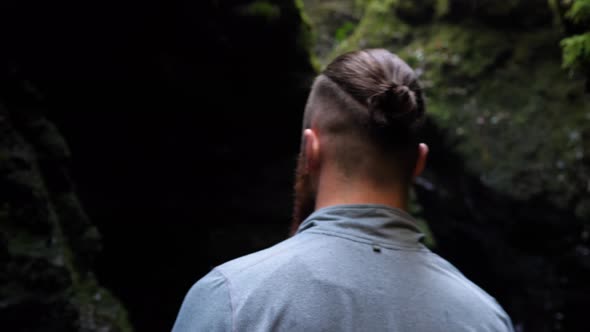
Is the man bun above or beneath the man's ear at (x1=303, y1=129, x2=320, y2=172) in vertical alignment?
above

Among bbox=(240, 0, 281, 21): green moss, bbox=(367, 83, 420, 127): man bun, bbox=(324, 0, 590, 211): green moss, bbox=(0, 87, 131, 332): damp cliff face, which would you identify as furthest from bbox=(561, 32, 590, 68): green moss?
bbox=(324, 0, 590, 211): green moss

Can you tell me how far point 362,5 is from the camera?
1011cm

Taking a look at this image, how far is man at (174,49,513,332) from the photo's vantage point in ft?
4.15

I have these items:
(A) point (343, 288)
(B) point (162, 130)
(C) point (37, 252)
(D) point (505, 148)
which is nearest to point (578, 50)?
(A) point (343, 288)

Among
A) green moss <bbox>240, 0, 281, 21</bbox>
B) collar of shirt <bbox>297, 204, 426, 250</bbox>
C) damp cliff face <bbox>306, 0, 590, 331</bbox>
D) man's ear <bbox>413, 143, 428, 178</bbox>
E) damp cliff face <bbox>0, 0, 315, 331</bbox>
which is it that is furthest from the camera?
damp cliff face <bbox>306, 0, 590, 331</bbox>

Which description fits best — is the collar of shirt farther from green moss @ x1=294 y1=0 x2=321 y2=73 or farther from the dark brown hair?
green moss @ x1=294 y1=0 x2=321 y2=73

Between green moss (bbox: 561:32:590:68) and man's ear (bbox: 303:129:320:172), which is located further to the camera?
green moss (bbox: 561:32:590:68)

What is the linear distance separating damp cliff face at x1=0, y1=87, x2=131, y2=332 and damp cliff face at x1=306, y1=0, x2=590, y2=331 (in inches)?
220

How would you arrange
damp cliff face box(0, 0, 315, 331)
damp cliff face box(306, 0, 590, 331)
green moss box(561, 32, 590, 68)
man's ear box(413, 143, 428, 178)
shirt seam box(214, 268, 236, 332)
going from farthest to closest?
damp cliff face box(306, 0, 590, 331)
damp cliff face box(0, 0, 315, 331)
green moss box(561, 32, 590, 68)
man's ear box(413, 143, 428, 178)
shirt seam box(214, 268, 236, 332)

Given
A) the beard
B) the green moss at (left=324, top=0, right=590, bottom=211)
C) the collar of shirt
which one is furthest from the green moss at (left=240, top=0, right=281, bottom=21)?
the green moss at (left=324, top=0, right=590, bottom=211)

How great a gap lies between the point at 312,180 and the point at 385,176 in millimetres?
277

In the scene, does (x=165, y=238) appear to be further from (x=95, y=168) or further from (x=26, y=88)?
(x=26, y=88)

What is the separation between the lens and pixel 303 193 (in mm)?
1821

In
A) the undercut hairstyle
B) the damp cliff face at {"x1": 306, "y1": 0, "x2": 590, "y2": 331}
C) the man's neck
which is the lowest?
the damp cliff face at {"x1": 306, "y1": 0, "x2": 590, "y2": 331}
